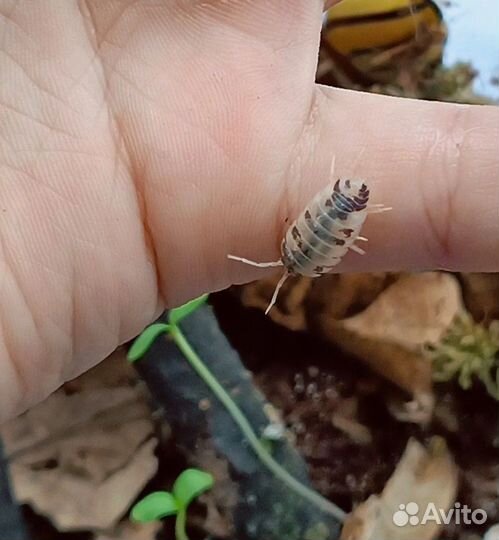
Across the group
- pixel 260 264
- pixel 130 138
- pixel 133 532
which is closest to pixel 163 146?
pixel 130 138

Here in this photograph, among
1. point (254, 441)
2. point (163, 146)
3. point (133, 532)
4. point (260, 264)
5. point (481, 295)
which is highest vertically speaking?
point (163, 146)

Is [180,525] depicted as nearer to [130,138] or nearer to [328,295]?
[328,295]

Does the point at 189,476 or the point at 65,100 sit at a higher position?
the point at 65,100

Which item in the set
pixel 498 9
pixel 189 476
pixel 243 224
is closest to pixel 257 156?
pixel 243 224

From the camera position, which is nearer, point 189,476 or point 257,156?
point 257,156

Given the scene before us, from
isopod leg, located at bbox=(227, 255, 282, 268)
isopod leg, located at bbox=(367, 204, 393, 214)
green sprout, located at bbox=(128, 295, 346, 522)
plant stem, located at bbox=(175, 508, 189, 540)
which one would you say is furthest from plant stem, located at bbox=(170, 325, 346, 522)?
isopod leg, located at bbox=(367, 204, 393, 214)

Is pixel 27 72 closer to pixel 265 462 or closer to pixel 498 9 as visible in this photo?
pixel 265 462
